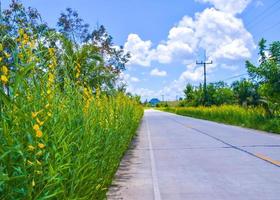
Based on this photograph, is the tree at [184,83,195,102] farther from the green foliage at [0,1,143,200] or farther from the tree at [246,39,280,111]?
the green foliage at [0,1,143,200]

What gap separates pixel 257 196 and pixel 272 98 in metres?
18.5

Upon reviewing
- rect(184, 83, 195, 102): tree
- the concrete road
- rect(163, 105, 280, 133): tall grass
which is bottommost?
the concrete road

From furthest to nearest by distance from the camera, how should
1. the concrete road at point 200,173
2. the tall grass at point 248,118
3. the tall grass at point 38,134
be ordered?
the tall grass at point 248,118, the concrete road at point 200,173, the tall grass at point 38,134

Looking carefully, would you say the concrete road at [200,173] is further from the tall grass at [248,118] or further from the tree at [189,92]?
the tree at [189,92]

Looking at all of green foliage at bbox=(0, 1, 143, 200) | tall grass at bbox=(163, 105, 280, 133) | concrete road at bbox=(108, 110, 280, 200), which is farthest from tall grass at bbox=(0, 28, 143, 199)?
tall grass at bbox=(163, 105, 280, 133)

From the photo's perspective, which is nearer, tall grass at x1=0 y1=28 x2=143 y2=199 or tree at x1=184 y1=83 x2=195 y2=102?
tall grass at x1=0 y1=28 x2=143 y2=199

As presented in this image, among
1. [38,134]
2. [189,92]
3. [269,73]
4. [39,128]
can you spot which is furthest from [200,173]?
[189,92]

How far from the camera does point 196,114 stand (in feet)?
189

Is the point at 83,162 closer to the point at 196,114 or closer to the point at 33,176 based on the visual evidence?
the point at 33,176

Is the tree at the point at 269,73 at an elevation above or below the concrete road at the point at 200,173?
above

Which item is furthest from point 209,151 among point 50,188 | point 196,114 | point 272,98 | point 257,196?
point 196,114

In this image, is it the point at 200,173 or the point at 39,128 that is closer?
the point at 39,128

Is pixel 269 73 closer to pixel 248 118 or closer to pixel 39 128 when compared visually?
pixel 248 118

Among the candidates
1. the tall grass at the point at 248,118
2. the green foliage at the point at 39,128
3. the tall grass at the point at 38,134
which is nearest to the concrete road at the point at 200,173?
the green foliage at the point at 39,128
